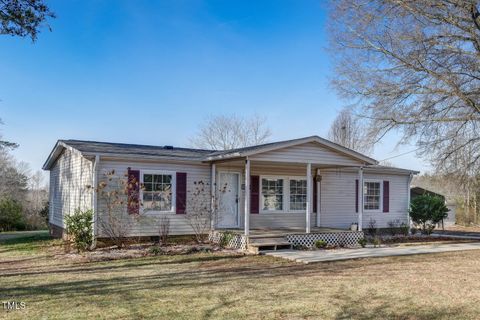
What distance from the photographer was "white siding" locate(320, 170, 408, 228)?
15.6 meters

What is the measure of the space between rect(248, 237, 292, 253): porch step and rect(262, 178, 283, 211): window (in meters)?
2.52

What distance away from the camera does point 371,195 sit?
16.8 meters

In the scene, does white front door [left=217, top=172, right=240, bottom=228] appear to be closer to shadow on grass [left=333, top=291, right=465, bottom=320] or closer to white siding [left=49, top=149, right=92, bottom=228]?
white siding [left=49, top=149, right=92, bottom=228]

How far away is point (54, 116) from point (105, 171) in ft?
36.6

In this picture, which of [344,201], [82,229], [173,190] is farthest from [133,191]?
[344,201]

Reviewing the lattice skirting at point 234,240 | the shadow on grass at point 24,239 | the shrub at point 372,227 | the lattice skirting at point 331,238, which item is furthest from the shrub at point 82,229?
the shrub at point 372,227

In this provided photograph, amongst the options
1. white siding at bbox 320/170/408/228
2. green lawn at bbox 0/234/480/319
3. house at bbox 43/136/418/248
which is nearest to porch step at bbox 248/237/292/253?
house at bbox 43/136/418/248

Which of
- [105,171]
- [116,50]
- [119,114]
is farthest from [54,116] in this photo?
[105,171]

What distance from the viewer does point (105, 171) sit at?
1173cm

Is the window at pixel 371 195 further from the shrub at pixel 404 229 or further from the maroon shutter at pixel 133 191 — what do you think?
the maroon shutter at pixel 133 191

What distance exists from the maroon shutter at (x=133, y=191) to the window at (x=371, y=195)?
916cm

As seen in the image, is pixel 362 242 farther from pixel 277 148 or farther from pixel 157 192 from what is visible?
pixel 157 192

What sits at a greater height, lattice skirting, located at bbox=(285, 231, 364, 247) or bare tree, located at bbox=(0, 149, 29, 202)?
bare tree, located at bbox=(0, 149, 29, 202)

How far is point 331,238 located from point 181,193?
15.8ft
